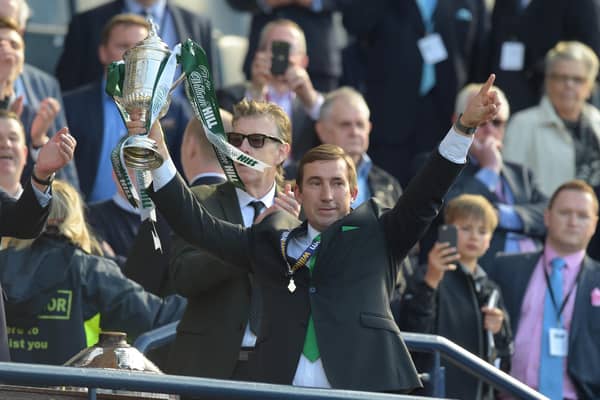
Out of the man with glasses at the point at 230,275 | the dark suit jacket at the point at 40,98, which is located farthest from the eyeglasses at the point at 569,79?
the man with glasses at the point at 230,275

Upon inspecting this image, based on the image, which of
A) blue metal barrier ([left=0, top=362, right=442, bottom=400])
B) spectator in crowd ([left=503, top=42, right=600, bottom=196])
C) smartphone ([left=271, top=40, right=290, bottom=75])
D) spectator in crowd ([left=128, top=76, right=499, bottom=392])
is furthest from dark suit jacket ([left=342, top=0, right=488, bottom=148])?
blue metal barrier ([left=0, top=362, right=442, bottom=400])

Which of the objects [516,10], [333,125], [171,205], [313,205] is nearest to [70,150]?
[171,205]

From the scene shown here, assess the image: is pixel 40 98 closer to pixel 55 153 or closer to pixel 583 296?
pixel 55 153

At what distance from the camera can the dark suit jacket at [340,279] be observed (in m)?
5.30

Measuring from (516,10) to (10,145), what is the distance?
16.7 feet

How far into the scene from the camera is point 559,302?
8227 mm

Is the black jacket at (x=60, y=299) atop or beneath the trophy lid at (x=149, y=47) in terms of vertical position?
beneath

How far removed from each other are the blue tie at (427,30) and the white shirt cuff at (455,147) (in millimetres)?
5510

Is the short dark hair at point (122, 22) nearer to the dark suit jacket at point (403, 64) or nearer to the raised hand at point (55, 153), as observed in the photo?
the dark suit jacket at point (403, 64)

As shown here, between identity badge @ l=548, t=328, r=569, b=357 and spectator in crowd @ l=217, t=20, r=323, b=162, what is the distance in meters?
2.08

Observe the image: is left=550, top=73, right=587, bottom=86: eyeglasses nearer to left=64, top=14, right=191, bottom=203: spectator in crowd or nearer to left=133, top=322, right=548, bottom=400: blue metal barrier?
left=64, top=14, right=191, bottom=203: spectator in crowd

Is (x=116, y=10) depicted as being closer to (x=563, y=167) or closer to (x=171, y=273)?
(x=563, y=167)

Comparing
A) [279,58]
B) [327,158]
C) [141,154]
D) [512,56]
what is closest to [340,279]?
[327,158]

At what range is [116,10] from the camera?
1006 centimetres
